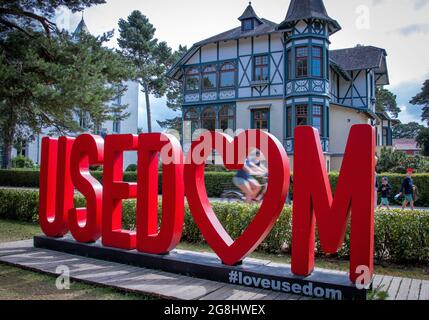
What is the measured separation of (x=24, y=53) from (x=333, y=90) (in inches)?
886

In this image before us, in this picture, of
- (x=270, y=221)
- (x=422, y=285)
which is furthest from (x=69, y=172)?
(x=422, y=285)

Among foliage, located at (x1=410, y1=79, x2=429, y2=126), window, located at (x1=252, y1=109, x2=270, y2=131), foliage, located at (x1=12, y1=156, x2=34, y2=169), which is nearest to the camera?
window, located at (x1=252, y1=109, x2=270, y2=131)

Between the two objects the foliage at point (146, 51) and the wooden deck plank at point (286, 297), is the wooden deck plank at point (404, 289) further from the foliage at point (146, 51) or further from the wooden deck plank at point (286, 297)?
the foliage at point (146, 51)

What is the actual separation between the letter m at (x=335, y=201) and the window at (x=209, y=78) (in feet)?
78.0

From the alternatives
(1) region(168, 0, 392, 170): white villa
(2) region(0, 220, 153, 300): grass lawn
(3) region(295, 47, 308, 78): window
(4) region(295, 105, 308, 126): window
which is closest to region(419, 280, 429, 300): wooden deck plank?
(2) region(0, 220, 153, 300): grass lawn

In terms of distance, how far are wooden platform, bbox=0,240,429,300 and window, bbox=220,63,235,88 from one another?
22.4 metres

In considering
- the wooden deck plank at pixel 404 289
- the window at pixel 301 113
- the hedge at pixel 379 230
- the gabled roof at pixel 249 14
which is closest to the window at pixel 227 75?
the gabled roof at pixel 249 14

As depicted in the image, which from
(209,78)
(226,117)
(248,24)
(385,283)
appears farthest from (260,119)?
(385,283)

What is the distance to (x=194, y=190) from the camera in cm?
631

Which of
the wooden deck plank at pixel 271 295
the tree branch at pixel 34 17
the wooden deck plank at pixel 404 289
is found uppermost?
the tree branch at pixel 34 17

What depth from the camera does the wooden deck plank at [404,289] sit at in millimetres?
5055

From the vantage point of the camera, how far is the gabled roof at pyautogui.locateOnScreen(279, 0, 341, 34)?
24.3 metres

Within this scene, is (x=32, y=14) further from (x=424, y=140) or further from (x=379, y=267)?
(x=424, y=140)

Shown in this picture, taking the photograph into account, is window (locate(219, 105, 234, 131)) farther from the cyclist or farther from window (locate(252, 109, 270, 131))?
the cyclist
